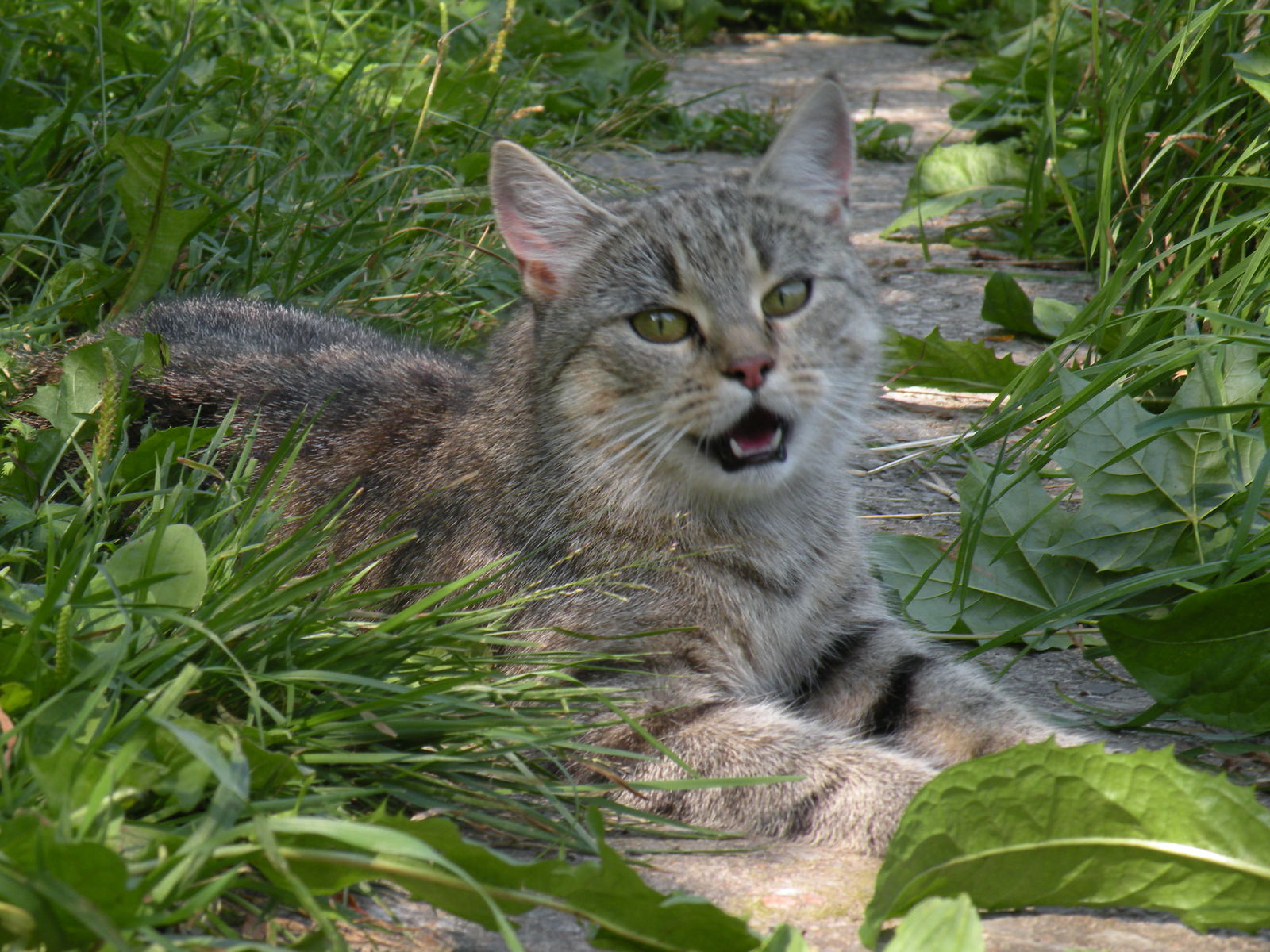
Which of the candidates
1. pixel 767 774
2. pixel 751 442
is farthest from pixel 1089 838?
pixel 751 442

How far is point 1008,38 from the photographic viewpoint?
855 centimetres

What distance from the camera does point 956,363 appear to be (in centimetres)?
401

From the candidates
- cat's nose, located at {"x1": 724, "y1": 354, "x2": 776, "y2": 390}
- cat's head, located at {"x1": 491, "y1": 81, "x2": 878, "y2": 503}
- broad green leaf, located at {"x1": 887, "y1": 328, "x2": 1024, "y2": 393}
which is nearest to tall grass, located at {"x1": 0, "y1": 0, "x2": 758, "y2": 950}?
cat's head, located at {"x1": 491, "y1": 81, "x2": 878, "y2": 503}

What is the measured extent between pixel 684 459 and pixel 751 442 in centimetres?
16

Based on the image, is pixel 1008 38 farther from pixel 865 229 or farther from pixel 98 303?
pixel 98 303

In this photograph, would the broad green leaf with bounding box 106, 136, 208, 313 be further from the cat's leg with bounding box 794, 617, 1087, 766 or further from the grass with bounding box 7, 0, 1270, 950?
the cat's leg with bounding box 794, 617, 1087, 766

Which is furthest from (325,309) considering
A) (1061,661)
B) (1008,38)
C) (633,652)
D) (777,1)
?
(777,1)

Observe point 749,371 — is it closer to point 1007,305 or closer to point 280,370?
point 280,370

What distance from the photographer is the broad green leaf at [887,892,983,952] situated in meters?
1.53

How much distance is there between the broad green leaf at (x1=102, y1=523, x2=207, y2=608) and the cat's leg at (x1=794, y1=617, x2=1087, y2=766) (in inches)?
54.6

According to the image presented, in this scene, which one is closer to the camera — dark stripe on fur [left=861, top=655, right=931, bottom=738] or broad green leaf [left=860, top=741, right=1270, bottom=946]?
broad green leaf [left=860, top=741, right=1270, bottom=946]

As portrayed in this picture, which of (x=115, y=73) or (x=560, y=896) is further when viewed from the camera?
(x=115, y=73)

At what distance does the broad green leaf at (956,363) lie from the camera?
397 cm

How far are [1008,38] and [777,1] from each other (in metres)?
3.06
